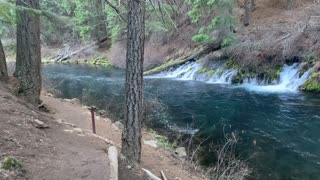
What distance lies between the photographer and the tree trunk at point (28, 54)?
8.76 meters

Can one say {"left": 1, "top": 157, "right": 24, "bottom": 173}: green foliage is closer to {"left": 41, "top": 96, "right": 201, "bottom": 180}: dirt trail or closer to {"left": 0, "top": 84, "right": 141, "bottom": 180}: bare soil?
{"left": 0, "top": 84, "right": 141, "bottom": 180}: bare soil

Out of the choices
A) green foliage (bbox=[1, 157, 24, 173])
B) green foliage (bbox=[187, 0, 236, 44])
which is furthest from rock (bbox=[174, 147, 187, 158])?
green foliage (bbox=[187, 0, 236, 44])

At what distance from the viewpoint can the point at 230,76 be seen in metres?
22.1

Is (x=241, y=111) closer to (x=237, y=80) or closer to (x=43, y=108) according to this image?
(x=237, y=80)

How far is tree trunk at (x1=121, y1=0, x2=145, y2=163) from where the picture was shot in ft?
19.7

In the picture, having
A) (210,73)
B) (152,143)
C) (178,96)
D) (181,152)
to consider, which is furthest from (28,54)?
(210,73)

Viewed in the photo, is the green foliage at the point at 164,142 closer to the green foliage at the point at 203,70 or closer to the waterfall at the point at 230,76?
the waterfall at the point at 230,76

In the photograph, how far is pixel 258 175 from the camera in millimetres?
8609

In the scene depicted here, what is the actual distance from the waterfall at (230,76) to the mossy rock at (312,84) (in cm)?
32

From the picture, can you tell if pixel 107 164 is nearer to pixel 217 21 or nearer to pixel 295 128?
pixel 295 128

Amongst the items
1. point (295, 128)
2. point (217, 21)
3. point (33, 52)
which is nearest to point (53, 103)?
point (33, 52)

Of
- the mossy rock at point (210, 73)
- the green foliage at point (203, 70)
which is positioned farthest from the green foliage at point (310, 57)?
the green foliage at point (203, 70)

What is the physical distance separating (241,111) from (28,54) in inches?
358

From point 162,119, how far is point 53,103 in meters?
4.01
